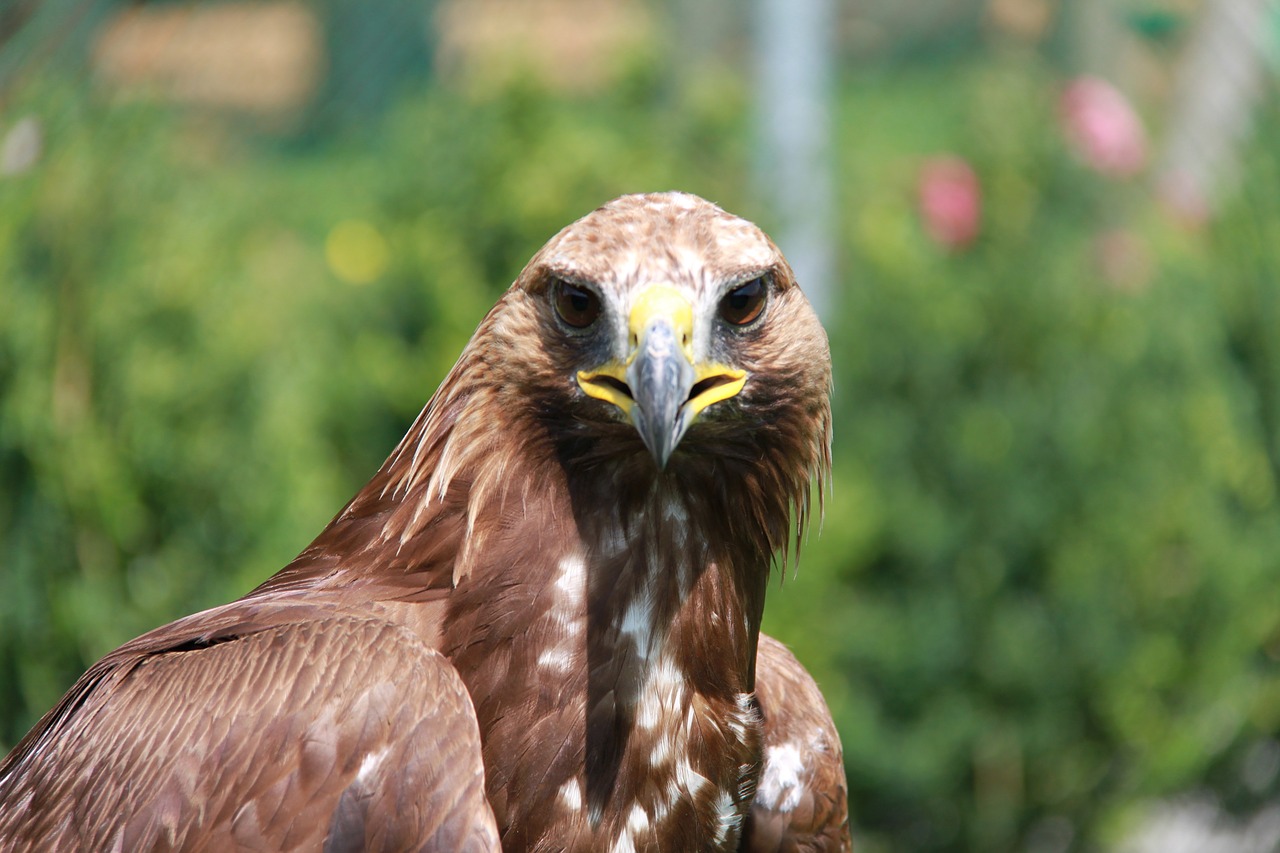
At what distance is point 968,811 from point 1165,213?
4.88 metres

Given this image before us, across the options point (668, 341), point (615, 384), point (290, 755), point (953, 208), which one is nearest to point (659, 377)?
point (668, 341)

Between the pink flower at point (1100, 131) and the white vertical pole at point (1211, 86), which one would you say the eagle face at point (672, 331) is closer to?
the pink flower at point (1100, 131)

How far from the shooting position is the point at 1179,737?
654 cm

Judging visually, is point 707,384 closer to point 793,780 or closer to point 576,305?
point 576,305

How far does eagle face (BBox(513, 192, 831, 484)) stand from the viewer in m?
2.48

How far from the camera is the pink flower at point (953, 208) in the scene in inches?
319

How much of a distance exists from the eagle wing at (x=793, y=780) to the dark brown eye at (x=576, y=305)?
109 centimetres

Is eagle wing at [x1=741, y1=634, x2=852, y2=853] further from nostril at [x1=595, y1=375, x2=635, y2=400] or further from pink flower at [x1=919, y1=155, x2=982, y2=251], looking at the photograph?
pink flower at [x1=919, y1=155, x2=982, y2=251]

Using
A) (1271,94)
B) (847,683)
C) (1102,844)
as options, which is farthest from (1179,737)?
(1271,94)

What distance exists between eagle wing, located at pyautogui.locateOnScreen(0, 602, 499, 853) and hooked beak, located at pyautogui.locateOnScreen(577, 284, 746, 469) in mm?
589

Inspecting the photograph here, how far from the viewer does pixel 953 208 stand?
813 centimetres

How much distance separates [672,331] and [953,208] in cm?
603

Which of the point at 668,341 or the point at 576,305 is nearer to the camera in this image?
the point at 668,341

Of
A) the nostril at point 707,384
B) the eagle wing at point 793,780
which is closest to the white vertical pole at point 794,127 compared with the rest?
the eagle wing at point 793,780
